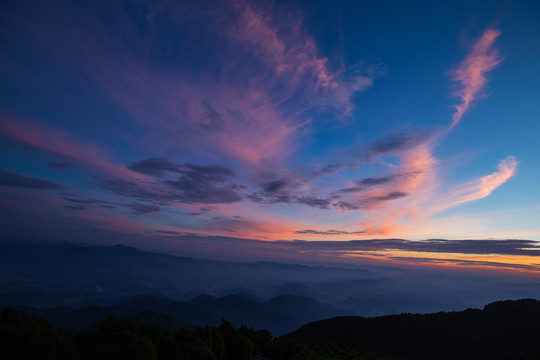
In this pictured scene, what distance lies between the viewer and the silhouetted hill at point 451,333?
57.8m

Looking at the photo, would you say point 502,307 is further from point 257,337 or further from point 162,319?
point 162,319

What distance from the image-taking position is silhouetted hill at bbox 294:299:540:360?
57750mm

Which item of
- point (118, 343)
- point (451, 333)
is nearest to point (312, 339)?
point (451, 333)

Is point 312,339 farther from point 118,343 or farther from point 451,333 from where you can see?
point 118,343

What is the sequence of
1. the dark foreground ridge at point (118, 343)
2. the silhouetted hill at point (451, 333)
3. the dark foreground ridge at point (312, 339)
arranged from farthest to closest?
the silhouetted hill at point (451, 333)
the dark foreground ridge at point (312, 339)
the dark foreground ridge at point (118, 343)

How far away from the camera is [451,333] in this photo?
239 feet

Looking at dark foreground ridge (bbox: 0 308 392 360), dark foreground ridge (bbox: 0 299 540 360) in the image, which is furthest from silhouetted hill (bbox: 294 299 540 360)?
dark foreground ridge (bbox: 0 308 392 360)

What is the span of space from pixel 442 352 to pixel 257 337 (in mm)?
62115

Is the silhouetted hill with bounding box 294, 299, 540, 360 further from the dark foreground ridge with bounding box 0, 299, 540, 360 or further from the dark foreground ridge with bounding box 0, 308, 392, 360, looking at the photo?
the dark foreground ridge with bounding box 0, 308, 392, 360

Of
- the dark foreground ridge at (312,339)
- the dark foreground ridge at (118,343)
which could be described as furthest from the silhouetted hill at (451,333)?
the dark foreground ridge at (118,343)

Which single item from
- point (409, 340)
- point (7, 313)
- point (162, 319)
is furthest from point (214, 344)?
point (162, 319)

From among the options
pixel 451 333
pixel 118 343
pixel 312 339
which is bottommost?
pixel 451 333

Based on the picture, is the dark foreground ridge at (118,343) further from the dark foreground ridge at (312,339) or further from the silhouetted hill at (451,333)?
the silhouetted hill at (451,333)

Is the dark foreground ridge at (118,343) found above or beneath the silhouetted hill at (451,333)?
above
